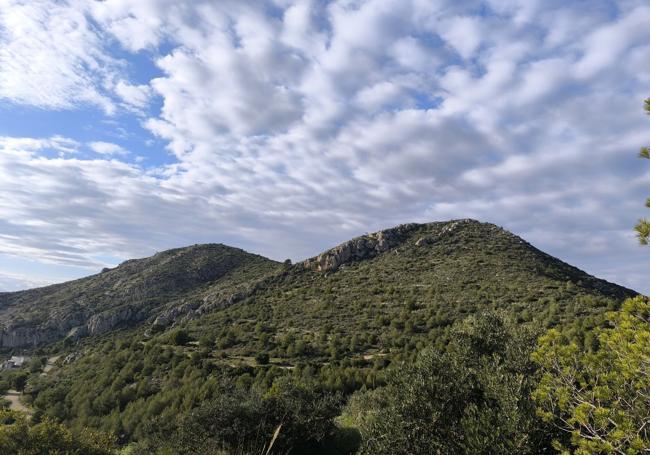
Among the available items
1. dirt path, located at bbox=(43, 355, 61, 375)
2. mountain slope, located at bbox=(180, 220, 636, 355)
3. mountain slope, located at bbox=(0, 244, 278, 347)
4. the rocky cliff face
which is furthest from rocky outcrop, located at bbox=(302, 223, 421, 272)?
dirt path, located at bbox=(43, 355, 61, 375)

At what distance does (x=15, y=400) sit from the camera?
4959 cm

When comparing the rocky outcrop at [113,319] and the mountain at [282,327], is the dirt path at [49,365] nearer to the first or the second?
the mountain at [282,327]

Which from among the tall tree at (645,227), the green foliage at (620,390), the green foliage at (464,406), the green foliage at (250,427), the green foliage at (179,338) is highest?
the tall tree at (645,227)

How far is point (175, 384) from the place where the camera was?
4034cm

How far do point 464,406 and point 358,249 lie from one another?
229 ft

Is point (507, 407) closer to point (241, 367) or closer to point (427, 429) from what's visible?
point (427, 429)

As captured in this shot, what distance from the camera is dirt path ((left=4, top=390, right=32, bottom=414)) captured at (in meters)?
45.0

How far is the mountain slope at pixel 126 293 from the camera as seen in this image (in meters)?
86.7

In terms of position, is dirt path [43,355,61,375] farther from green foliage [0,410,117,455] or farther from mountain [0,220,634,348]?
green foliage [0,410,117,455]

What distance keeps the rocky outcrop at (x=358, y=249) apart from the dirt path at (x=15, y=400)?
51.1 metres

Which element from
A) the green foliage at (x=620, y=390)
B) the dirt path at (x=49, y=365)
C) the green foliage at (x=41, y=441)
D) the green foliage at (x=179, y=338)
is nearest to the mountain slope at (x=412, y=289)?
the green foliage at (x=179, y=338)

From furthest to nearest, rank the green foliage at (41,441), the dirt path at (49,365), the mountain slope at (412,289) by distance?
the dirt path at (49,365)
the mountain slope at (412,289)
the green foliage at (41,441)

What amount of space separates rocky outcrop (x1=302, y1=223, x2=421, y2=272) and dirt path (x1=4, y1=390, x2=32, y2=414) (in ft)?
168

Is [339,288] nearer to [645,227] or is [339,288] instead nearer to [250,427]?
[250,427]
